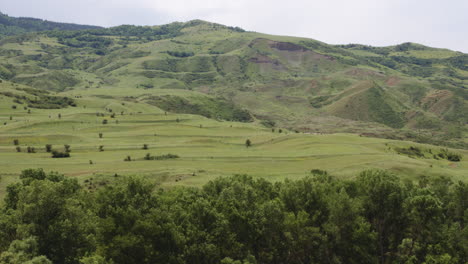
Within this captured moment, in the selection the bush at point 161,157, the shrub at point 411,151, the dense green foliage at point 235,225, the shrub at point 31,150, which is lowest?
the shrub at point 411,151

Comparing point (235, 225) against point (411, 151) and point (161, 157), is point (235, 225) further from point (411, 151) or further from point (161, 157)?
point (411, 151)

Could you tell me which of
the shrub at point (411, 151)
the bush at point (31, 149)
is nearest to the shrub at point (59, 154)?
the bush at point (31, 149)

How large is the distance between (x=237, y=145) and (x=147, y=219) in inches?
5137

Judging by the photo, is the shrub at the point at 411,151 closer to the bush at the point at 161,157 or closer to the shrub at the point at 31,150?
the bush at the point at 161,157

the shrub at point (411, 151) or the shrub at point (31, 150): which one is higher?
the shrub at point (31, 150)

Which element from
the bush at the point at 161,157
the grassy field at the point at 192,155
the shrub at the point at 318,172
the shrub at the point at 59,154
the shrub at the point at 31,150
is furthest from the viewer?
the bush at the point at 161,157

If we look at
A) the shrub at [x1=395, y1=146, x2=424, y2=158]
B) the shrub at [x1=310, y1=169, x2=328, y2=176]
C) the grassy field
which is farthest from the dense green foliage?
the shrub at [x1=395, y1=146, x2=424, y2=158]

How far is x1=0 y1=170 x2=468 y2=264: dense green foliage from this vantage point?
46469 mm

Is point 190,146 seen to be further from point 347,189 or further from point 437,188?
point 437,188

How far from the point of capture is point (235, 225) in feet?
191

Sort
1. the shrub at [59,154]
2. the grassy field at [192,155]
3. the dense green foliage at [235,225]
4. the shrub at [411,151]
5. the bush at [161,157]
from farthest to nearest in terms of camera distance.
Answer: the shrub at [411,151] → the bush at [161,157] → the shrub at [59,154] → the grassy field at [192,155] → the dense green foliage at [235,225]

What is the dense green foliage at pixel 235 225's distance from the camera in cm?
4647

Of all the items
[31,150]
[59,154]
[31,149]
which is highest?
[31,149]

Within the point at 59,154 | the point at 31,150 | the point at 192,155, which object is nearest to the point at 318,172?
the point at 192,155
